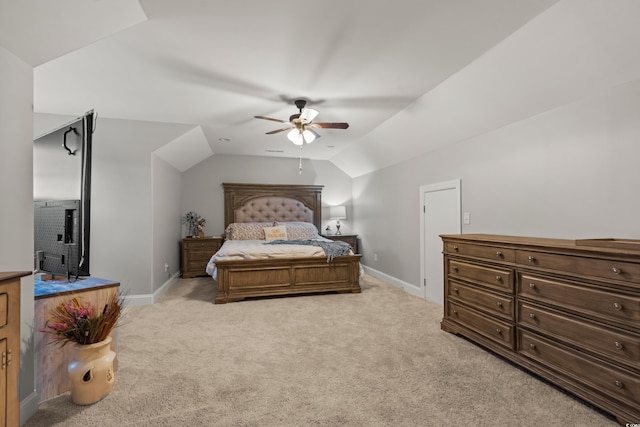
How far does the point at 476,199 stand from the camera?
11.3 feet

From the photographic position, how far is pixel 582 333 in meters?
1.88

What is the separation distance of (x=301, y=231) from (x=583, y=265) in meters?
4.68

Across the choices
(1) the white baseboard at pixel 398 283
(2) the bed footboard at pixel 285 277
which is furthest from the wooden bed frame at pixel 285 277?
(1) the white baseboard at pixel 398 283

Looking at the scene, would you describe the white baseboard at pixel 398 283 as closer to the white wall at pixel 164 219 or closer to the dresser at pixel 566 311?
the dresser at pixel 566 311

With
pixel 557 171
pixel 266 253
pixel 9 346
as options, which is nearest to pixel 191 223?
pixel 266 253

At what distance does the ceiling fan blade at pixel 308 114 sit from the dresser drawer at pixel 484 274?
210cm

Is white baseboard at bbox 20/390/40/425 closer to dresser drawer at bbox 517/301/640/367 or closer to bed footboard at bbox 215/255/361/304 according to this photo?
bed footboard at bbox 215/255/361/304

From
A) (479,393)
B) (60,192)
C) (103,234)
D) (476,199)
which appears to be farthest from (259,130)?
(479,393)

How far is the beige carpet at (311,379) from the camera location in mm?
1773

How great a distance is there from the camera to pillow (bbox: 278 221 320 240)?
19.8 feet

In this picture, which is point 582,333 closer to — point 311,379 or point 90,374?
point 311,379

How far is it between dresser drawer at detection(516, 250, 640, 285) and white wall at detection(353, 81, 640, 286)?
553 millimetres

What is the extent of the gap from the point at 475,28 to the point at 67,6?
246cm

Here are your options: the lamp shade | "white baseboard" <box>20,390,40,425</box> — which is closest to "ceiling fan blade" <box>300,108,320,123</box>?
"white baseboard" <box>20,390,40,425</box>
